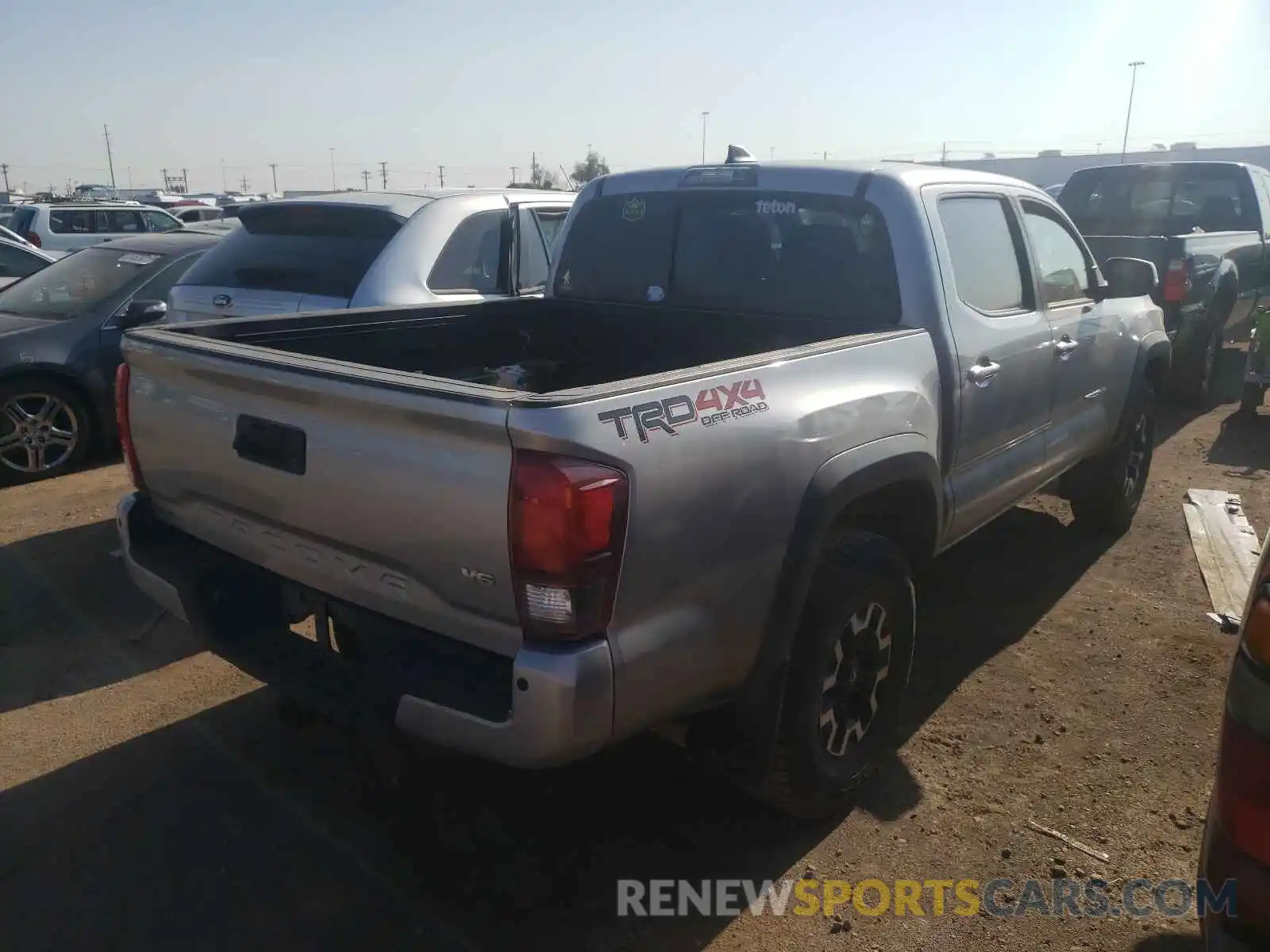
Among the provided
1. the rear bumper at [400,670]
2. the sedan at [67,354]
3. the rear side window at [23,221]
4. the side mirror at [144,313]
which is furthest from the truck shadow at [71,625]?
the rear side window at [23,221]

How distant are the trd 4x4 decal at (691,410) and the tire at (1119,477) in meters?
3.57

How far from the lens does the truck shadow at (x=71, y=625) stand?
4078mm

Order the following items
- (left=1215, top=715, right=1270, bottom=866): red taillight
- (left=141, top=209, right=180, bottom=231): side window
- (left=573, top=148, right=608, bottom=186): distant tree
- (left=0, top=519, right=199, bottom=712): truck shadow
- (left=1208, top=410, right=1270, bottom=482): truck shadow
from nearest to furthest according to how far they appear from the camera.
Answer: (left=1215, top=715, right=1270, bottom=866): red taillight < (left=0, top=519, right=199, bottom=712): truck shadow < (left=1208, top=410, right=1270, bottom=482): truck shadow < (left=141, top=209, right=180, bottom=231): side window < (left=573, top=148, right=608, bottom=186): distant tree

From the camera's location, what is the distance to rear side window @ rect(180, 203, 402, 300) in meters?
5.56

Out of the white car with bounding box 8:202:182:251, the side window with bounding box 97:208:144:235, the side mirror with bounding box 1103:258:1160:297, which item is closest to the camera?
the side mirror with bounding box 1103:258:1160:297

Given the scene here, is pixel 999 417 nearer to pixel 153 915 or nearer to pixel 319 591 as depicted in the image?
pixel 319 591

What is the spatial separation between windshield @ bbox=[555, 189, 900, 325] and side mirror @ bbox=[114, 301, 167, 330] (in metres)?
3.00

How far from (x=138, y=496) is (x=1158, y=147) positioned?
64.8 m

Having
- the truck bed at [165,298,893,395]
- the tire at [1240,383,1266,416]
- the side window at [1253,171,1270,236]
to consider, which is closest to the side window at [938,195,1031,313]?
the truck bed at [165,298,893,395]

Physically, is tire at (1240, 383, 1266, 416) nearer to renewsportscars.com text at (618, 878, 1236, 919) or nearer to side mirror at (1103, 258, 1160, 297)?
side mirror at (1103, 258, 1160, 297)

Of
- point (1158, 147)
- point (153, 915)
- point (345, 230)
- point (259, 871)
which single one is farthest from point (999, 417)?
point (1158, 147)

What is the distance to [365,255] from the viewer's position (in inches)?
218

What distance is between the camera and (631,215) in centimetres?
433

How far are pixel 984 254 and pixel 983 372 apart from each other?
59 cm
